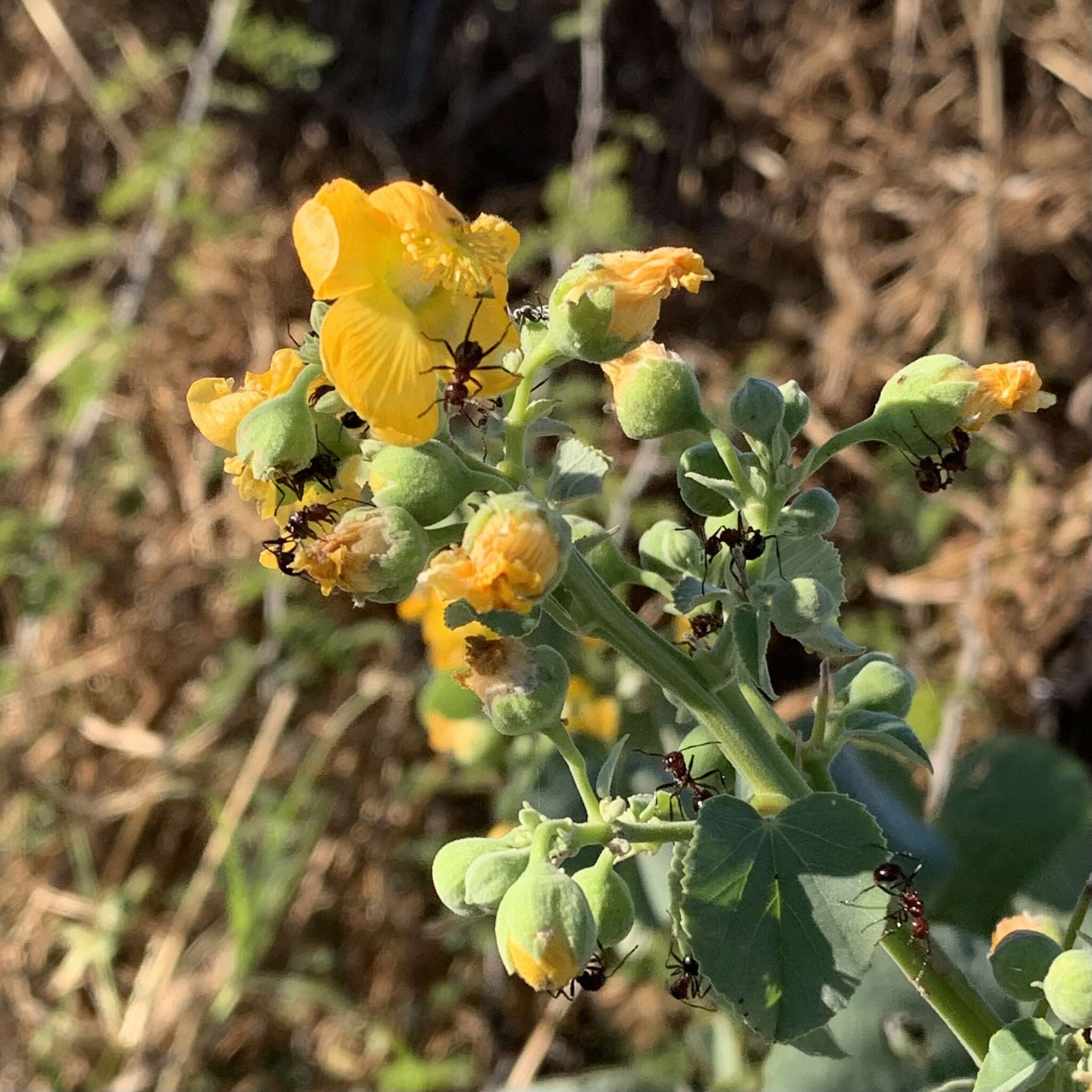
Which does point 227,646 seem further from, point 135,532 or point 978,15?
point 978,15

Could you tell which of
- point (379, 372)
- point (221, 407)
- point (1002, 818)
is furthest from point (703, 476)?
point (1002, 818)

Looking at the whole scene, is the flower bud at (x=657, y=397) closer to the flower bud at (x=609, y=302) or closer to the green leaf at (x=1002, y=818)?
the flower bud at (x=609, y=302)

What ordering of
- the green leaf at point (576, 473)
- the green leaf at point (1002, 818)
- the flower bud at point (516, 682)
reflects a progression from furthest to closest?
the green leaf at point (1002, 818), the green leaf at point (576, 473), the flower bud at point (516, 682)

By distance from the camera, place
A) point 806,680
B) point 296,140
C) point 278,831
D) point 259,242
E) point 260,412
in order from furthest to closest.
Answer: point 296,140
point 259,242
point 806,680
point 278,831
point 260,412

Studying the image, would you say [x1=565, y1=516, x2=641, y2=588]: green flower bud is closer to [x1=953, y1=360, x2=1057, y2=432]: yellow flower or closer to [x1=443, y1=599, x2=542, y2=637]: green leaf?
[x1=443, y1=599, x2=542, y2=637]: green leaf

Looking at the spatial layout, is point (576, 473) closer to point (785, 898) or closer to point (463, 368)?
point (463, 368)

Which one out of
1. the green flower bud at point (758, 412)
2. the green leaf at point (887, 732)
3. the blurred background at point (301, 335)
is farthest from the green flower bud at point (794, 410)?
the blurred background at point (301, 335)

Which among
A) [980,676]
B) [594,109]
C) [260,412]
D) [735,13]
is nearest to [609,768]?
[260,412]
